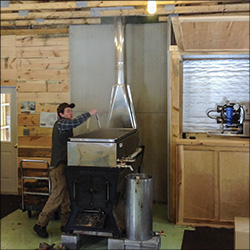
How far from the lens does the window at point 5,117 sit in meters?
0.53

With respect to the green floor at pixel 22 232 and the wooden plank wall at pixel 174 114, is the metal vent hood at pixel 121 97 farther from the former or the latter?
the green floor at pixel 22 232

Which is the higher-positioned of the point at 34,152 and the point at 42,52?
the point at 42,52

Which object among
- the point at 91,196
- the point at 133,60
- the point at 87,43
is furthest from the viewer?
the point at 133,60

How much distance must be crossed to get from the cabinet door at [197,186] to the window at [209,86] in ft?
0.72

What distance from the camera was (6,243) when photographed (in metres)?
Result: 0.74

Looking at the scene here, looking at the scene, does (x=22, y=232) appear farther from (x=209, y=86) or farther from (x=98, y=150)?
(x=209, y=86)

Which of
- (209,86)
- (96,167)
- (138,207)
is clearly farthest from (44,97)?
(209,86)

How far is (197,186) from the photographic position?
1889mm

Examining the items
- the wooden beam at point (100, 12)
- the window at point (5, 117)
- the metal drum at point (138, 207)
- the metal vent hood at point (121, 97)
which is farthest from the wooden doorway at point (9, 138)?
the metal vent hood at point (121, 97)

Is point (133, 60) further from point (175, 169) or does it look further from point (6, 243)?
point (6, 243)

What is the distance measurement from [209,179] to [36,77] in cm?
147

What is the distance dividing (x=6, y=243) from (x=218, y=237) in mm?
465

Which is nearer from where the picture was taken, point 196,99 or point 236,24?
point 236,24

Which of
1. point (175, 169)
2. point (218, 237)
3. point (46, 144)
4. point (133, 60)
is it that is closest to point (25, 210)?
point (46, 144)
